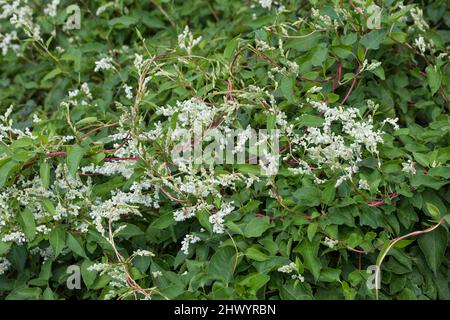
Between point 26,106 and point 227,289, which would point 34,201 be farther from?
point 26,106

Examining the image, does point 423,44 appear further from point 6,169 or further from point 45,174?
point 6,169

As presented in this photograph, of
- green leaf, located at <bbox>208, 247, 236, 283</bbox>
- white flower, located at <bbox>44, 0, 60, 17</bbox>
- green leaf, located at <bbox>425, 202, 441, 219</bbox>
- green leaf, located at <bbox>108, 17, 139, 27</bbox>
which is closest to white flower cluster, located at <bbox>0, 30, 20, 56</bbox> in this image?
white flower, located at <bbox>44, 0, 60, 17</bbox>

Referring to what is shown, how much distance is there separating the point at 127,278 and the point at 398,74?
1.63m

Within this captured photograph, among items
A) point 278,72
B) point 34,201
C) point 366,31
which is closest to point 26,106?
point 34,201

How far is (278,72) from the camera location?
10.1ft

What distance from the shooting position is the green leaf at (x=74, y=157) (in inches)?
106

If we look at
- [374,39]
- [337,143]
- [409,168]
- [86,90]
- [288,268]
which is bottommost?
[288,268]

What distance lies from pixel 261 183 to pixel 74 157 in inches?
28.6

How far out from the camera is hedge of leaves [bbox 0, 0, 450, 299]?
105 inches

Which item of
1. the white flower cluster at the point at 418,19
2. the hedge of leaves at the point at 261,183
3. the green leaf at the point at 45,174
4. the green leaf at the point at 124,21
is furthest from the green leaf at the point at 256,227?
the green leaf at the point at 124,21

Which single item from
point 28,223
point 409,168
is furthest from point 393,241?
point 28,223

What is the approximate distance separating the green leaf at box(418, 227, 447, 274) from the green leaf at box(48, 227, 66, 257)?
1.35m

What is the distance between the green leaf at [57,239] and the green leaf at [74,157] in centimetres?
25

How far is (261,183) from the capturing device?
2814mm
